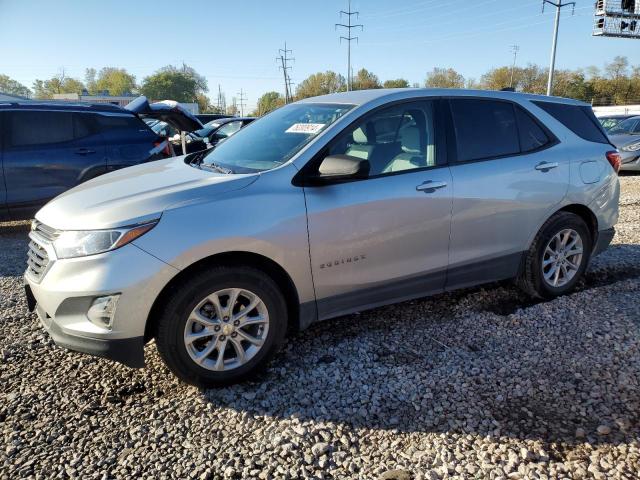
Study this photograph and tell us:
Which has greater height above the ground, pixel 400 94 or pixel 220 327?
pixel 400 94

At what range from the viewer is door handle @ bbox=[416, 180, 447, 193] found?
11.0 ft

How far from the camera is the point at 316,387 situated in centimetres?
295

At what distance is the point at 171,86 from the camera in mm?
105000

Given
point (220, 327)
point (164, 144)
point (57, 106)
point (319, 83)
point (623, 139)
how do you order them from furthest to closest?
point (319, 83)
point (623, 139)
point (164, 144)
point (57, 106)
point (220, 327)

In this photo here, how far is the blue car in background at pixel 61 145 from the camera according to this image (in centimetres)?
632

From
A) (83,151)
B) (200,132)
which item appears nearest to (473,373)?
(83,151)

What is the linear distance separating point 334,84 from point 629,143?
92.7 metres

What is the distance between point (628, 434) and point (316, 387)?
1700 millimetres

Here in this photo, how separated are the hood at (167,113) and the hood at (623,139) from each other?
34.7ft

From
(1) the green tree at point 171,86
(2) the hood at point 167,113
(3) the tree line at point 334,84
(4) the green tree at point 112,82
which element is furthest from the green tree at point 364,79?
(2) the hood at point 167,113

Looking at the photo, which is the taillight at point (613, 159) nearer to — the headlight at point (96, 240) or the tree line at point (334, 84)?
the headlight at point (96, 240)

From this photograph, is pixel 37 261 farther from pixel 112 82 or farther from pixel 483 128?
pixel 112 82

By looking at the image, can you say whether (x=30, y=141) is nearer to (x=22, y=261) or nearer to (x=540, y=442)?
(x=22, y=261)

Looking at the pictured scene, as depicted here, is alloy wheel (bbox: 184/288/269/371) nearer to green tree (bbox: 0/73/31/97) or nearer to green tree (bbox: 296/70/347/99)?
green tree (bbox: 296/70/347/99)
